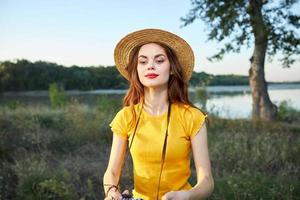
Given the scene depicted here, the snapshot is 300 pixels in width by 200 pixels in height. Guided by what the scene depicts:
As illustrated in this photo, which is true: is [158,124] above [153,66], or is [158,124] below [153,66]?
below

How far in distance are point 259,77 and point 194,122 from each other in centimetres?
930

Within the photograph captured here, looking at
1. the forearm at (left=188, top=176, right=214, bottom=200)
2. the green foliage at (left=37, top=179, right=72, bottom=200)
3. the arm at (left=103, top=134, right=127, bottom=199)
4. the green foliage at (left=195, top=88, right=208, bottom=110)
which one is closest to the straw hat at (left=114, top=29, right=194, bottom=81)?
the arm at (left=103, top=134, right=127, bottom=199)

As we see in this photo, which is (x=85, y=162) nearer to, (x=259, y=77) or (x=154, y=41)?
(x=154, y=41)

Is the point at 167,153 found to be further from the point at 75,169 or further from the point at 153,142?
the point at 75,169

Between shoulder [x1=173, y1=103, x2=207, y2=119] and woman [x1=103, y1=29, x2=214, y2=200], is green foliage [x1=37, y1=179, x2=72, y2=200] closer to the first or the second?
woman [x1=103, y1=29, x2=214, y2=200]

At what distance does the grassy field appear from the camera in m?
3.95

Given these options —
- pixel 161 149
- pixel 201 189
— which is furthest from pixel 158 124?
pixel 201 189

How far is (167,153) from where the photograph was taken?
1.90 meters

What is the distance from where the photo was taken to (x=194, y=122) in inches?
77.5

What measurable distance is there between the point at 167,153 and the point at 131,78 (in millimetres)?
487

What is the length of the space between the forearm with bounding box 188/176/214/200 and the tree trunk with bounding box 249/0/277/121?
8838 mm

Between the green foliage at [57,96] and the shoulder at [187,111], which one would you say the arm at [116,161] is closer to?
the shoulder at [187,111]

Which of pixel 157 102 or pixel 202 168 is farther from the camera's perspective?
pixel 157 102

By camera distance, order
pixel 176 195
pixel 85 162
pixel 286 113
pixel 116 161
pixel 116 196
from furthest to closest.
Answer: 1. pixel 286 113
2. pixel 85 162
3. pixel 116 161
4. pixel 116 196
5. pixel 176 195
